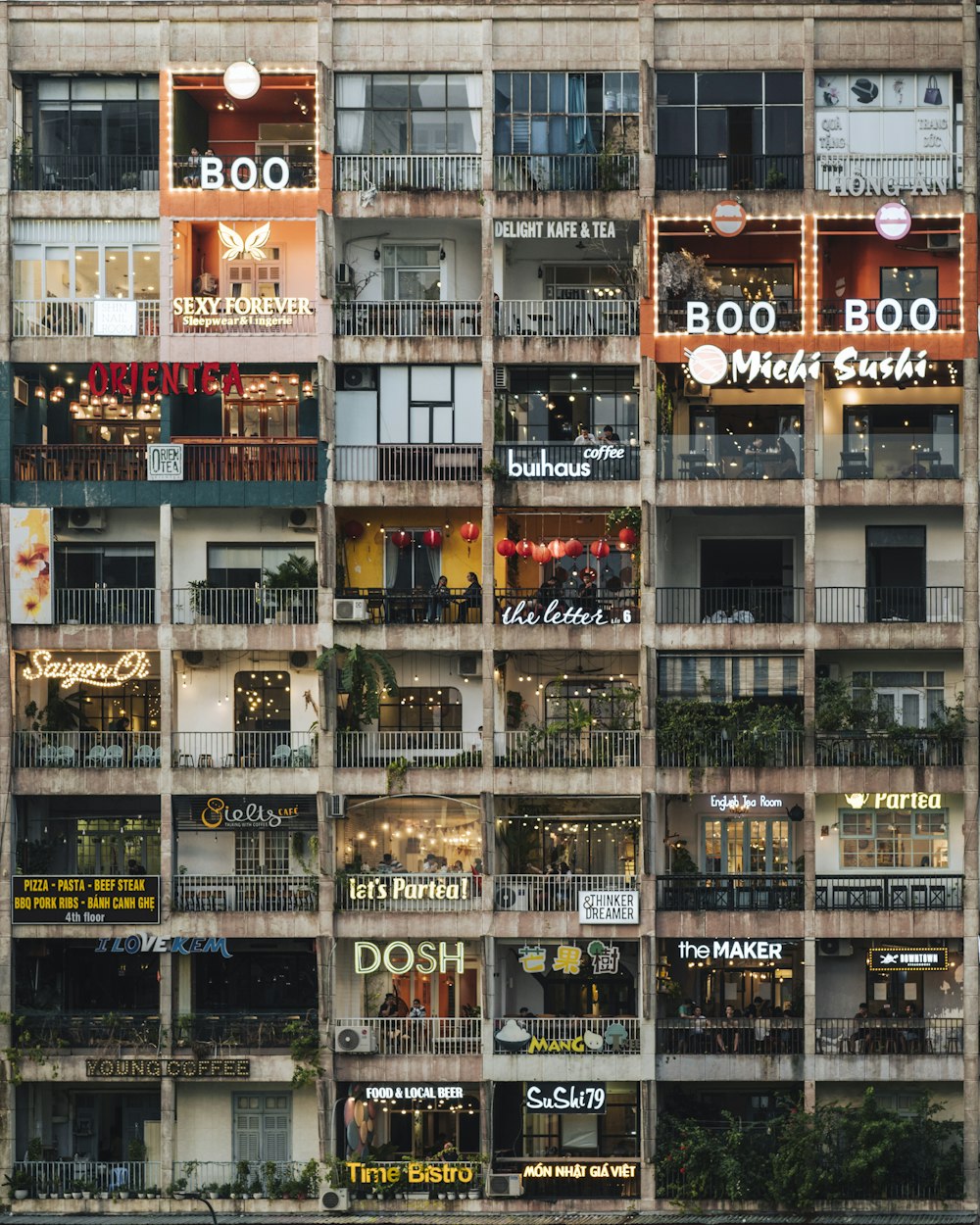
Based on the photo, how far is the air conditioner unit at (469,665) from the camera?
186 feet

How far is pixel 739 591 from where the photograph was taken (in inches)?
2265

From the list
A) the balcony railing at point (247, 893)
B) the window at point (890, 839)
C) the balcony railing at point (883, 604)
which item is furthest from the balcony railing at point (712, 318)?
the balcony railing at point (247, 893)

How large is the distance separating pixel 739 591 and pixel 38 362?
2053 cm

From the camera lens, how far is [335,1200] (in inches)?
2096

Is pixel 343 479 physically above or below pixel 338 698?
above

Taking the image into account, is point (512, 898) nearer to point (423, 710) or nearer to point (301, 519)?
point (423, 710)

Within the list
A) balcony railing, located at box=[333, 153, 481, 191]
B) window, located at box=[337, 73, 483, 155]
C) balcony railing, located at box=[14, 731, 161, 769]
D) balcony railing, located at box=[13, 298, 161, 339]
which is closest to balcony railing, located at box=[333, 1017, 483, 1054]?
balcony railing, located at box=[14, 731, 161, 769]

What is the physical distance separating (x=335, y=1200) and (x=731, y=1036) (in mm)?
11254

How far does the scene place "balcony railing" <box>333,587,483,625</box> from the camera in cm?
5584

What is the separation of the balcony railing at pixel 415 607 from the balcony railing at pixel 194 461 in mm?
3612

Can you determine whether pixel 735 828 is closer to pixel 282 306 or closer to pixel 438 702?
pixel 438 702

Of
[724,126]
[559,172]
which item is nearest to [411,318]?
[559,172]

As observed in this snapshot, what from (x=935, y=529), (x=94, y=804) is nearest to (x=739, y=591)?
(x=935, y=529)

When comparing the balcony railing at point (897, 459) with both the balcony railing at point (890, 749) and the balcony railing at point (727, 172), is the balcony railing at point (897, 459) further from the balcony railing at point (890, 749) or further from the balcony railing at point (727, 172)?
the balcony railing at point (727, 172)
